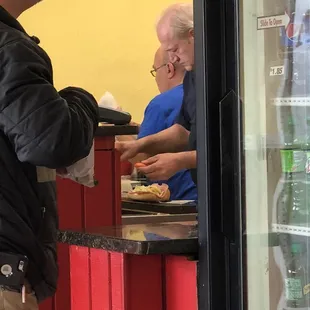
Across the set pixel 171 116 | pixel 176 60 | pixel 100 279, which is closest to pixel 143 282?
pixel 100 279

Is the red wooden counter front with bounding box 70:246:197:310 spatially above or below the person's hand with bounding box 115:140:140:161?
below

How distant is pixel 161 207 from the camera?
237 centimetres

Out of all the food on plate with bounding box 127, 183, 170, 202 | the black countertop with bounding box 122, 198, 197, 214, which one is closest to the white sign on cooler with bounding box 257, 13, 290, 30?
the black countertop with bounding box 122, 198, 197, 214

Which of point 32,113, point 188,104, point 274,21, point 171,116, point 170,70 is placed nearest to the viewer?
point 32,113

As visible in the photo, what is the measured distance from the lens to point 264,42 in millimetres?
1330

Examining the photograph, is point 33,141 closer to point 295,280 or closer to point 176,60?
point 295,280

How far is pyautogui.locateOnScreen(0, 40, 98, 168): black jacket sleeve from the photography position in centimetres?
123

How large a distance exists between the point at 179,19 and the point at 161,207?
2.48 ft

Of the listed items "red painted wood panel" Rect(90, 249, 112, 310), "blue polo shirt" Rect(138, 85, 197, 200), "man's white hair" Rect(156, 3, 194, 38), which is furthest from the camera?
"blue polo shirt" Rect(138, 85, 197, 200)

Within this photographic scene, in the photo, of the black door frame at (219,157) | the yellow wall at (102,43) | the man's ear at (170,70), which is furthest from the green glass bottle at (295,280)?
the yellow wall at (102,43)

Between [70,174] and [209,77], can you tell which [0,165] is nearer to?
[70,174]

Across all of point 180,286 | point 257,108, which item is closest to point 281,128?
point 257,108

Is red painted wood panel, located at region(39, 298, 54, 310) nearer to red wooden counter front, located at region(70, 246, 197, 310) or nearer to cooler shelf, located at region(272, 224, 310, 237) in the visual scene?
red wooden counter front, located at region(70, 246, 197, 310)

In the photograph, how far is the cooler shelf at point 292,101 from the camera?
1.31 m
